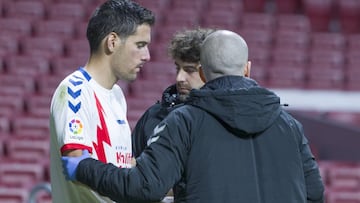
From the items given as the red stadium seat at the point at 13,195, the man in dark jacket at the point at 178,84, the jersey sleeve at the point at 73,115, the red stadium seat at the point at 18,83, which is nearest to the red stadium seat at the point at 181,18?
the red stadium seat at the point at 18,83

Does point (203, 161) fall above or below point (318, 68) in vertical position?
above

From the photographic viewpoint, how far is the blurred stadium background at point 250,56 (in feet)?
32.6

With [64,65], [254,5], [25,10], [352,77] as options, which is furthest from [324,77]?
[25,10]

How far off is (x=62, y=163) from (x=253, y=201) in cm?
68

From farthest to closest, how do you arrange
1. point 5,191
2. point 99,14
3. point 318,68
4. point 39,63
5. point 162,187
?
1. point 318,68
2. point 39,63
3. point 5,191
4. point 99,14
5. point 162,187

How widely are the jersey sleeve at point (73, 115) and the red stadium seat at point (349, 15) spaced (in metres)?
11.0

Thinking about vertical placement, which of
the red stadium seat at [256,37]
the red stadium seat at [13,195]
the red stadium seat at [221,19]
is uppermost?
the red stadium seat at [221,19]

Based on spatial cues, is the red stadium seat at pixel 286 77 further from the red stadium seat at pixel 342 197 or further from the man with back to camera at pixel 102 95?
the man with back to camera at pixel 102 95

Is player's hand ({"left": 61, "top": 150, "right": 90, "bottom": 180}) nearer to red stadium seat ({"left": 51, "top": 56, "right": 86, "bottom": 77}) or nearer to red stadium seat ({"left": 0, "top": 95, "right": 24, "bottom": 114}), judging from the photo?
red stadium seat ({"left": 0, "top": 95, "right": 24, "bottom": 114})

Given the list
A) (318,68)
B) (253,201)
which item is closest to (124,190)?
(253,201)

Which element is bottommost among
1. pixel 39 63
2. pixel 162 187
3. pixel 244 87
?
pixel 39 63

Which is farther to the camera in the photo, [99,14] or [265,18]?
[265,18]

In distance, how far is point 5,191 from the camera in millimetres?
8969

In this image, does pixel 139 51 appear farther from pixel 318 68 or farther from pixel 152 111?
pixel 318 68
